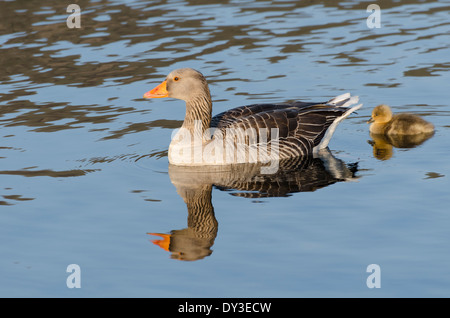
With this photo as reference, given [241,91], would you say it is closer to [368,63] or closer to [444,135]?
[368,63]

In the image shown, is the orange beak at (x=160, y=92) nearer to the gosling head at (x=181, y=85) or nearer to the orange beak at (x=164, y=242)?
the gosling head at (x=181, y=85)

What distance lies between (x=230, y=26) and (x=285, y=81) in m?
4.71

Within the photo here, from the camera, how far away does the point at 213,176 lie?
11219mm

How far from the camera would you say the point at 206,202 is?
9984 mm

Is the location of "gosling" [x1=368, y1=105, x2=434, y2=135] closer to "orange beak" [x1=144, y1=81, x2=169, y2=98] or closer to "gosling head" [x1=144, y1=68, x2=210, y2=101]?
"gosling head" [x1=144, y1=68, x2=210, y2=101]

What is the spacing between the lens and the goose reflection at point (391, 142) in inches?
484

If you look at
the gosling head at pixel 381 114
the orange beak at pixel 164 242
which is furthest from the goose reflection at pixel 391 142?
the orange beak at pixel 164 242

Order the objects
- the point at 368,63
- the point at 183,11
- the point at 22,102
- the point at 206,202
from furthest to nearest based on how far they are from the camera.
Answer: the point at 183,11 → the point at 368,63 → the point at 22,102 → the point at 206,202

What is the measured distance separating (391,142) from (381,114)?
0.62 m

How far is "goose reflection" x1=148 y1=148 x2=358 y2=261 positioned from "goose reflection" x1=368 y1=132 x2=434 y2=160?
83cm

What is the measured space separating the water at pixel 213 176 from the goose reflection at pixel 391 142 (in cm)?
12

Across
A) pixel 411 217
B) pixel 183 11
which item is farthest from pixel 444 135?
pixel 183 11

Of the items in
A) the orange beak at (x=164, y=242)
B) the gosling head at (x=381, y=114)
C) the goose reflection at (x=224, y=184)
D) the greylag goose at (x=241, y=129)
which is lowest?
the orange beak at (x=164, y=242)

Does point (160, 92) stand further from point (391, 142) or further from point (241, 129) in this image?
point (391, 142)
